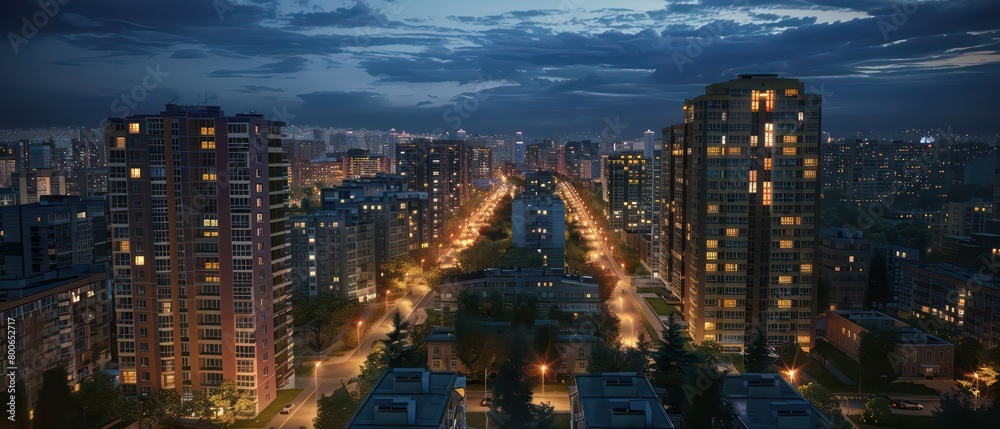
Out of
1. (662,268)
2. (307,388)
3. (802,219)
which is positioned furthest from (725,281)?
(307,388)

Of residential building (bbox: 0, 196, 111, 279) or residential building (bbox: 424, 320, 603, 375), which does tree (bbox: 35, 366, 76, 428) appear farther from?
residential building (bbox: 424, 320, 603, 375)

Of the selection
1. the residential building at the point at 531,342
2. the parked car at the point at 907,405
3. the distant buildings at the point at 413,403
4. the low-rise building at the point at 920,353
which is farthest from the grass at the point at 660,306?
the distant buildings at the point at 413,403

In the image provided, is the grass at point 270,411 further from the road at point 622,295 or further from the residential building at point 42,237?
the road at point 622,295

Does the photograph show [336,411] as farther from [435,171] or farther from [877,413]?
[435,171]

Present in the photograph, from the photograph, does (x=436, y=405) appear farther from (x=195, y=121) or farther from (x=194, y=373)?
(x=195, y=121)

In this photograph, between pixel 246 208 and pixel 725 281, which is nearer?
pixel 246 208

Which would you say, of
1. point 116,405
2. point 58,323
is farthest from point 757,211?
point 58,323

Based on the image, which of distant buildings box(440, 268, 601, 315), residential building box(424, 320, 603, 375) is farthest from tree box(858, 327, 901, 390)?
distant buildings box(440, 268, 601, 315)
